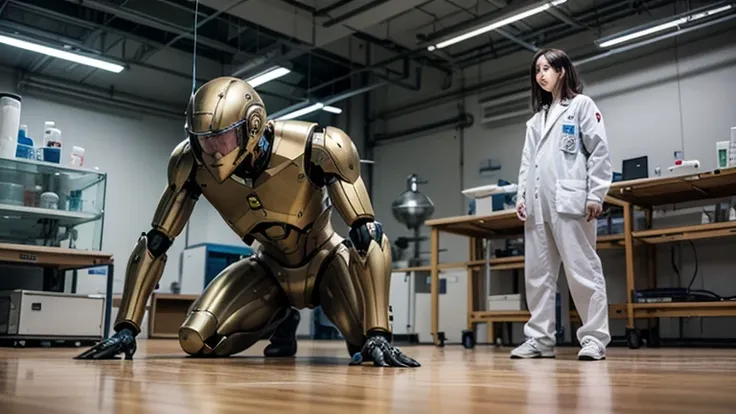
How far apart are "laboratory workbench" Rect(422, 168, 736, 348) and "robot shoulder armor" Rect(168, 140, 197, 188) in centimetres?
317

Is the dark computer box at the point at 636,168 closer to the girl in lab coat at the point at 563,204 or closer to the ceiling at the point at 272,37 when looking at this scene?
the ceiling at the point at 272,37

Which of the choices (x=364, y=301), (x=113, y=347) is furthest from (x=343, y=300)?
(x=113, y=347)

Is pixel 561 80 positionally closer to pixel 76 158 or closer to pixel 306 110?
pixel 76 158

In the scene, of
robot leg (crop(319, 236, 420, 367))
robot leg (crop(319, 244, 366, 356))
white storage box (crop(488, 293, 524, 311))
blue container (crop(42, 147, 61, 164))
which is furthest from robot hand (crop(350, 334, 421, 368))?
blue container (crop(42, 147, 61, 164))

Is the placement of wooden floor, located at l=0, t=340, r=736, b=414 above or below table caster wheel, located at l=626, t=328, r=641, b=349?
above

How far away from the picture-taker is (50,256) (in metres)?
4.43

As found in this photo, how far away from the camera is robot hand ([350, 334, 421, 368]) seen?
1905 mm

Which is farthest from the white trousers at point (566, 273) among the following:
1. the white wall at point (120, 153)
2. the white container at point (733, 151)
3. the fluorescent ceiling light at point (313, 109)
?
the white wall at point (120, 153)

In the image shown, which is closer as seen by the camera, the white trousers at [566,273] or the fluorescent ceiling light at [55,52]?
the white trousers at [566,273]

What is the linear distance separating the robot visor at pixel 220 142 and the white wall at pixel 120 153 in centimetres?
640

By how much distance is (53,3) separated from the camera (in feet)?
23.8

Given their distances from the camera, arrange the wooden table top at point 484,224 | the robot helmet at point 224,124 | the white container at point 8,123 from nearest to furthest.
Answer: the robot helmet at point 224,124 < the white container at point 8,123 < the wooden table top at point 484,224

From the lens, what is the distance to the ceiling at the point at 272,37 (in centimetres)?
697

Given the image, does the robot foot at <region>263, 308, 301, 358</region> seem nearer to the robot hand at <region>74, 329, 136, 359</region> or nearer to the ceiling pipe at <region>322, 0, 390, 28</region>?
the robot hand at <region>74, 329, 136, 359</region>
